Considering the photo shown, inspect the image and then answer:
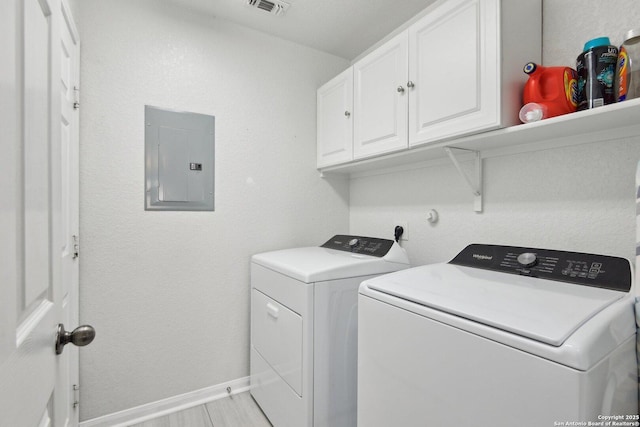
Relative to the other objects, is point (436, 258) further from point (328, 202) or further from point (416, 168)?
point (328, 202)

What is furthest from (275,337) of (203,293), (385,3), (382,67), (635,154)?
(385,3)

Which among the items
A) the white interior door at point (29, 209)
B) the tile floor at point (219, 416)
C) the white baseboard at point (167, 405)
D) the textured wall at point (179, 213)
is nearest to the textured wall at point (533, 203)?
the textured wall at point (179, 213)

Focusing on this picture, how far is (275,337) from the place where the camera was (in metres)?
1.75

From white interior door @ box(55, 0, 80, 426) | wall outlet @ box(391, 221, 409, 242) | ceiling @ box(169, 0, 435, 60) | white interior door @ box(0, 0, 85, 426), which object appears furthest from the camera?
wall outlet @ box(391, 221, 409, 242)

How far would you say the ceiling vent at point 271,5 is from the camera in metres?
1.89

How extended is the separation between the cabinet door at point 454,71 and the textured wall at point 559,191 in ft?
1.22

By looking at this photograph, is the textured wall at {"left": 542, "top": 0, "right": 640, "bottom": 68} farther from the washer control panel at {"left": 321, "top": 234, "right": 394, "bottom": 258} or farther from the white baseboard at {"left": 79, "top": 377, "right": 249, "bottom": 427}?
the white baseboard at {"left": 79, "top": 377, "right": 249, "bottom": 427}

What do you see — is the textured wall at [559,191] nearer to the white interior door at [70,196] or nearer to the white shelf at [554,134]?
the white shelf at [554,134]

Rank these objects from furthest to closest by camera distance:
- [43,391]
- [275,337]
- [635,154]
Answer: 1. [275,337]
2. [635,154]
3. [43,391]

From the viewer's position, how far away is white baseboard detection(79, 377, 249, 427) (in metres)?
1.76

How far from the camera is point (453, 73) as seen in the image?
4.56 ft

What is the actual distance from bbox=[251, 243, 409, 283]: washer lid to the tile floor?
950 mm

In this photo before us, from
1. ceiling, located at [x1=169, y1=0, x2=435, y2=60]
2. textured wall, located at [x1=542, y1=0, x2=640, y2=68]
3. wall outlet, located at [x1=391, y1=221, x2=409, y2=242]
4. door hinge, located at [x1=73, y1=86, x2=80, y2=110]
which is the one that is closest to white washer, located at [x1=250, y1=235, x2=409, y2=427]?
wall outlet, located at [x1=391, y1=221, x2=409, y2=242]

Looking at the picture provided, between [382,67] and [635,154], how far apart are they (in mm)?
1243
